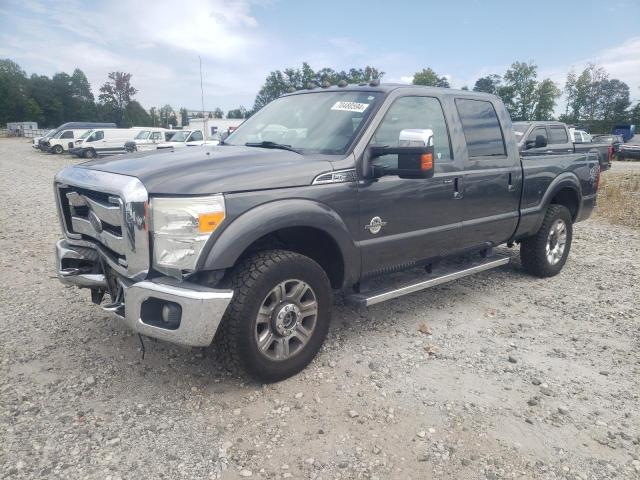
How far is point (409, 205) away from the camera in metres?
3.60

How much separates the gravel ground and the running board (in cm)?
39

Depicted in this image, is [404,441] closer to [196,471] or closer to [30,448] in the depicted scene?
[196,471]

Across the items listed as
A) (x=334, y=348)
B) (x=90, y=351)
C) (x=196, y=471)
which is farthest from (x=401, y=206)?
(x=90, y=351)

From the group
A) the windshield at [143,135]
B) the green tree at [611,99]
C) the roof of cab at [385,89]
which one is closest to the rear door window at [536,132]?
the roof of cab at [385,89]

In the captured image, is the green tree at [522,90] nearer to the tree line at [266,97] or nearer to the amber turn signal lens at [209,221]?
the tree line at [266,97]

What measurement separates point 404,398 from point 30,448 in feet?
6.81

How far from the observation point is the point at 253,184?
2.80 m

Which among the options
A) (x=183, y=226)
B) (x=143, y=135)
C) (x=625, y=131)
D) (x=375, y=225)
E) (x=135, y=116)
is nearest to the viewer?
(x=183, y=226)

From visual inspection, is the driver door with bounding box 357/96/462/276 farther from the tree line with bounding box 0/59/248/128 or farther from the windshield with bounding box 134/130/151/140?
the tree line with bounding box 0/59/248/128

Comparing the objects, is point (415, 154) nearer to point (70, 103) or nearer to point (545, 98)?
point (545, 98)

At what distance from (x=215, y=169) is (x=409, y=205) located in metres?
1.53

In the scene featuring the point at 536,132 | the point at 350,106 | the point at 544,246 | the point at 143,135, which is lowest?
the point at 544,246

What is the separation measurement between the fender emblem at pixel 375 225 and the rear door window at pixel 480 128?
1.28 meters

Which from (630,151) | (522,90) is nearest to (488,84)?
(522,90)
